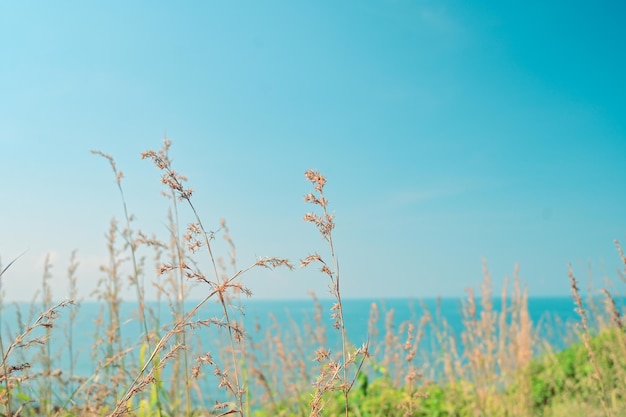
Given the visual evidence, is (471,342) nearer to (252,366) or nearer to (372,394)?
(372,394)

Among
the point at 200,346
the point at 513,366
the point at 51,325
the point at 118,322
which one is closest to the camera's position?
the point at 51,325

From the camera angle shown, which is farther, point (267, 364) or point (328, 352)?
point (267, 364)

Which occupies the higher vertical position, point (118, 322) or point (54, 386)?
point (118, 322)

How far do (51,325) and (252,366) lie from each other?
3.17 m

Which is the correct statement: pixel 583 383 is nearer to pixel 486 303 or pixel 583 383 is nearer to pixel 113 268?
pixel 486 303

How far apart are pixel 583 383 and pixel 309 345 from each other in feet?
10.6

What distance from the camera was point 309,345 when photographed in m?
6.65

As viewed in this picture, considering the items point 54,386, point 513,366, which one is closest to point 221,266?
point 54,386

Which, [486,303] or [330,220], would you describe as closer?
[330,220]

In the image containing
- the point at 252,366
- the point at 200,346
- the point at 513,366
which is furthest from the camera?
the point at 513,366

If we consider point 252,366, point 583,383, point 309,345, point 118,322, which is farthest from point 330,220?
point 583,383

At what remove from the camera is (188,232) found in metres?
1.50

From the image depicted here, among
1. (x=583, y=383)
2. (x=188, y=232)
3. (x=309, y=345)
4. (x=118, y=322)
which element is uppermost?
(x=188, y=232)

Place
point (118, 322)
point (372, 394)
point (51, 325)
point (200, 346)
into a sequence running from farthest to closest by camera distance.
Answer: point (372, 394) < point (200, 346) < point (118, 322) < point (51, 325)
